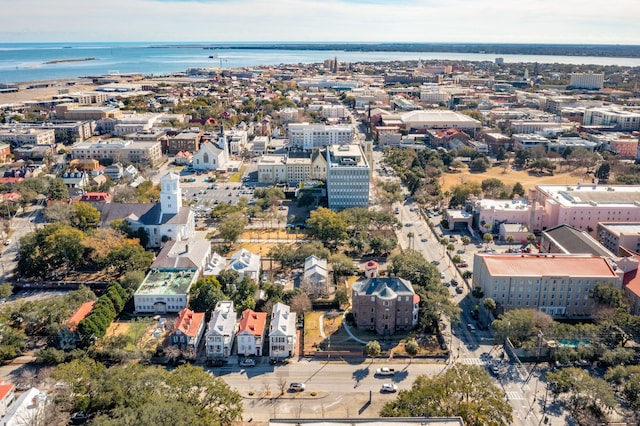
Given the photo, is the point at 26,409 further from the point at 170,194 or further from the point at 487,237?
the point at 487,237

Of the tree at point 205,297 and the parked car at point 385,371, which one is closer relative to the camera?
the parked car at point 385,371

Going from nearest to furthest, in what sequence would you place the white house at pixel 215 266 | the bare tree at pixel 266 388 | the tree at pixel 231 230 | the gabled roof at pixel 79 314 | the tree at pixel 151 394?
the tree at pixel 151 394 < the bare tree at pixel 266 388 < the gabled roof at pixel 79 314 < the white house at pixel 215 266 < the tree at pixel 231 230

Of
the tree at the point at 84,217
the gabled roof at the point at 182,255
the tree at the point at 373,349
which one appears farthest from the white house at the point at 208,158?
the tree at the point at 373,349

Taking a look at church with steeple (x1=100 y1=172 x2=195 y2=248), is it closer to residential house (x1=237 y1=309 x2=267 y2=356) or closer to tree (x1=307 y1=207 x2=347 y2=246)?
tree (x1=307 y1=207 x2=347 y2=246)

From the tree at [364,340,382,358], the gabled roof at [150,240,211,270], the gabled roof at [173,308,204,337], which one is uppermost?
the gabled roof at [150,240,211,270]

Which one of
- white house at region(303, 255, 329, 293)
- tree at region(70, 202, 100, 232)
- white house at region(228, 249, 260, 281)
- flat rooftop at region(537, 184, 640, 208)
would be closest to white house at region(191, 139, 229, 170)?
tree at region(70, 202, 100, 232)

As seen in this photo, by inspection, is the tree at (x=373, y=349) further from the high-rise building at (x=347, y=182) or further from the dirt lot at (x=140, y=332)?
the high-rise building at (x=347, y=182)

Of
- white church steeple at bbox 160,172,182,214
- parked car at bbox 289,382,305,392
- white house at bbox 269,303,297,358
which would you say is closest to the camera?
parked car at bbox 289,382,305,392
